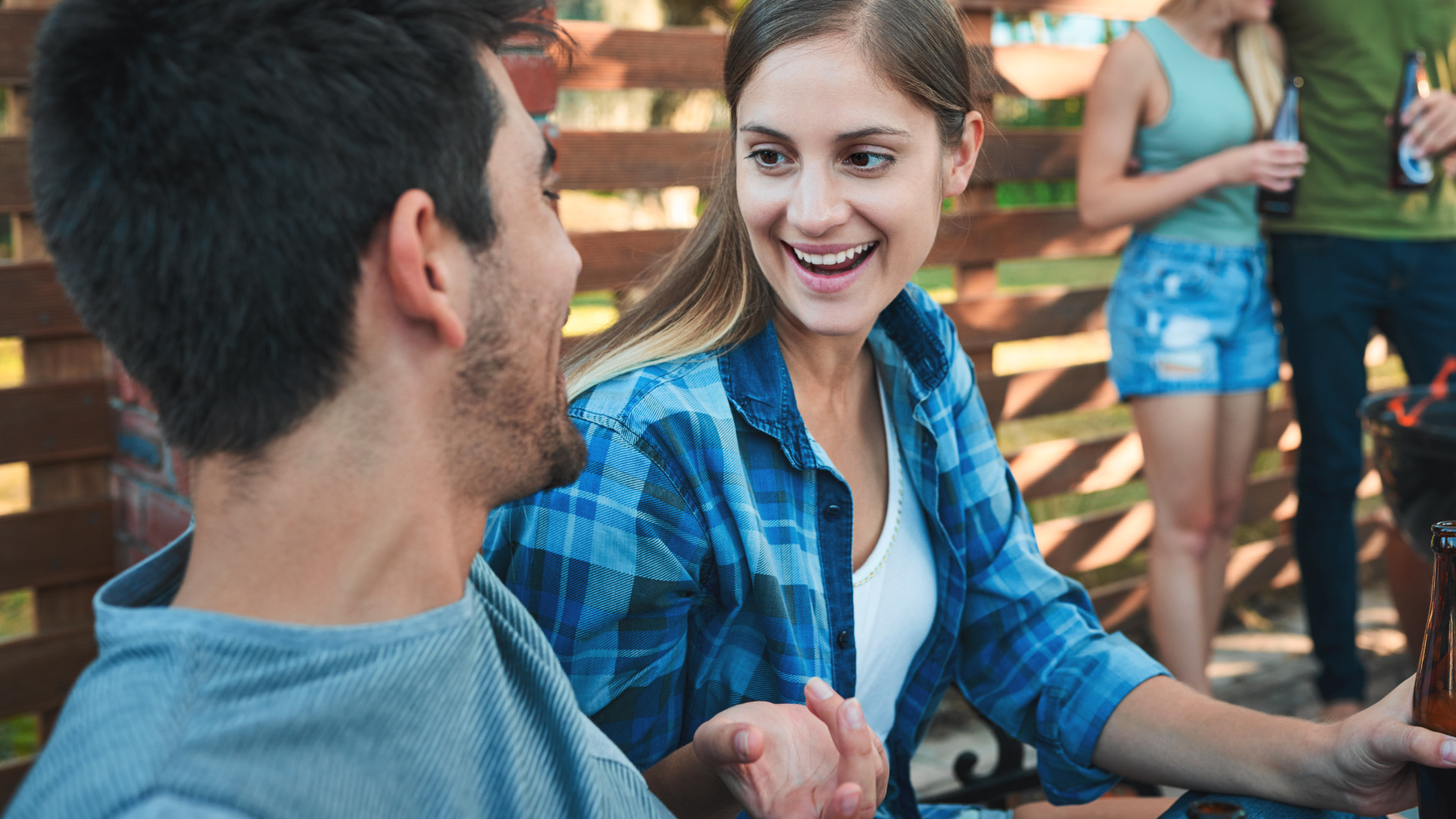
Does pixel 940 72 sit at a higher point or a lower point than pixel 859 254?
higher

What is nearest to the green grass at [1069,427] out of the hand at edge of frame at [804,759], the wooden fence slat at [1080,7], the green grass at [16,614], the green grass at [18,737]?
the wooden fence slat at [1080,7]

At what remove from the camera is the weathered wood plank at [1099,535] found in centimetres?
418

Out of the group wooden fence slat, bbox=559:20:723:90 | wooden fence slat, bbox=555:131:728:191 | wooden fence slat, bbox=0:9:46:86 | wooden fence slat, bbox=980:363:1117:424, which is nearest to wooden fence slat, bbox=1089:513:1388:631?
wooden fence slat, bbox=980:363:1117:424

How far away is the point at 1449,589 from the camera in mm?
1413

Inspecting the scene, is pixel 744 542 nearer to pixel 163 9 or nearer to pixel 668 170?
pixel 163 9

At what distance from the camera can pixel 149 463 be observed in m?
2.54

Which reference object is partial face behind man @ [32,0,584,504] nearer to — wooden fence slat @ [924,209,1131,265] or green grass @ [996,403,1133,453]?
wooden fence slat @ [924,209,1131,265]

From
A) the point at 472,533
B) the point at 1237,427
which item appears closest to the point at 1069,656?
the point at 472,533

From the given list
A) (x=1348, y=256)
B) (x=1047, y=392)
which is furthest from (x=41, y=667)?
(x=1348, y=256)

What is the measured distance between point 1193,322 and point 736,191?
1819 millimetres

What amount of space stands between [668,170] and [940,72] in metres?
1.57

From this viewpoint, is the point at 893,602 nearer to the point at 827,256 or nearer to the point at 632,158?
the point at 827,256

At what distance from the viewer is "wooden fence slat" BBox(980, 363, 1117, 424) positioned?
13.1 feet

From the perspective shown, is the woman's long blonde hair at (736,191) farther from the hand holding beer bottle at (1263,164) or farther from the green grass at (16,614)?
the green grass at (16,614)
